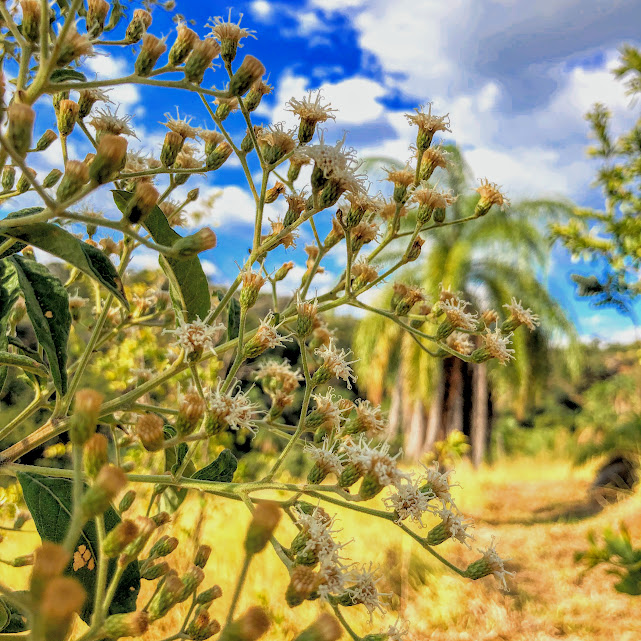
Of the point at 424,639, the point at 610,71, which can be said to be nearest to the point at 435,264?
the point at 610,71

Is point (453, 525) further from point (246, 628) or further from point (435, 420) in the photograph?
point (435, 420)

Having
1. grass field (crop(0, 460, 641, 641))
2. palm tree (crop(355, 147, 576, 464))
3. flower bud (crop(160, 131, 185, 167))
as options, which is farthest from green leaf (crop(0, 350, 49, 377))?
palm tree (crop(355, 147, 576, 464))

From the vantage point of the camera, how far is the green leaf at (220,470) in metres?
0.78

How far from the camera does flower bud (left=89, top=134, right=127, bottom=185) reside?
58 cm

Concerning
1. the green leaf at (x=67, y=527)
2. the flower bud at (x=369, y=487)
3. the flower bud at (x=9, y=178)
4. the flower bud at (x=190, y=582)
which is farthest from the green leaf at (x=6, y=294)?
the flower bud at (x=369, y=487)

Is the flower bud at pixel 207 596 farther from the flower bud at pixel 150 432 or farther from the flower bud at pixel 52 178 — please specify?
the flower bud at pixel 52 178

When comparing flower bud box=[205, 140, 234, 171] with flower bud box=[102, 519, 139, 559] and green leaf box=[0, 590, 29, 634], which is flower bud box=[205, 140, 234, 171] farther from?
green leaf box=[0, 590, 29, 634]

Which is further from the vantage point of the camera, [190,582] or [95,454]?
[190,582]

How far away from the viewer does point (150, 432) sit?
25.6 inches

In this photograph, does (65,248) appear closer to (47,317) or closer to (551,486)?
(47,317)

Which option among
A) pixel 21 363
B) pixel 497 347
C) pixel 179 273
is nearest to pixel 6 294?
pixel 21 363

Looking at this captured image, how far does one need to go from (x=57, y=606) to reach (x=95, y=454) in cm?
21

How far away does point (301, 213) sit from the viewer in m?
0.90

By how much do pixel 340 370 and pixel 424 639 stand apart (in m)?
2.04
